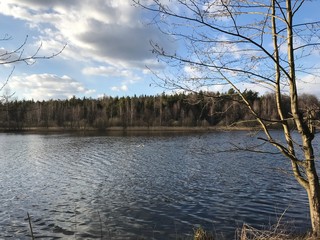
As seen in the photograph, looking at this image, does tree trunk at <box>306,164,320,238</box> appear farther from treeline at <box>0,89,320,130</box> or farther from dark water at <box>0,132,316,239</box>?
treeline at <box>0,89,320,130</box>

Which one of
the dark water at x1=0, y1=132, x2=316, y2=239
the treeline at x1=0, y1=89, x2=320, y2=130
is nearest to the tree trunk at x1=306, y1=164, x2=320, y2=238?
the dark water at x1=0, y1=132, x2=316, y2=239

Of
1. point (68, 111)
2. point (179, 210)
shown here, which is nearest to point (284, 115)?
point (179, 210)

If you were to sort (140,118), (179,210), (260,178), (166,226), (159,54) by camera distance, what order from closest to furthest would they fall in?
1. (159,54)
2. (166,226)
3. (179,210)
4. (260,178)
5. (140,118)

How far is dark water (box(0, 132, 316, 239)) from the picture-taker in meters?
12.4

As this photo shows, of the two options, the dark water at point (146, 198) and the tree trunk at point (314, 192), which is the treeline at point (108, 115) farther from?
the tree trunk at point (314, 192)

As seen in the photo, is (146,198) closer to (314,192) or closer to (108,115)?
(314,192)

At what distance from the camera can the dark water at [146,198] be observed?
40.7 ft

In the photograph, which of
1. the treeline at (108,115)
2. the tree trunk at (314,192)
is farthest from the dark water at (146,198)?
the treeline at (108,115)

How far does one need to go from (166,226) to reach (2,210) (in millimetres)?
7208

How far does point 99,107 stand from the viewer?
127938 mm

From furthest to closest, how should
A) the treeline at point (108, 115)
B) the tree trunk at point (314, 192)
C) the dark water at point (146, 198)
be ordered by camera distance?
the treeline at point (108, 115) → the dark water at point (146, 198) → the tree trunk at point (314, 192)

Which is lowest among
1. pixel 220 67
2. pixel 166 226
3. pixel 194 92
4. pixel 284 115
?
pixel 166 226

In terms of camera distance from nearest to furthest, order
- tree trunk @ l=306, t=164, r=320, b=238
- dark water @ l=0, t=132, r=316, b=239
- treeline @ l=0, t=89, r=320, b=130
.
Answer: tree trunk @ l=306, t=164, r=320, b=238 < dark water @ l=0, t=132, r=316, b=239 < treeline @ l=0, t=89, r=320, b=130

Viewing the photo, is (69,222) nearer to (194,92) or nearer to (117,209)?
(117,209)
